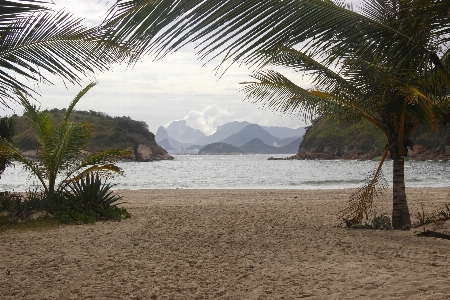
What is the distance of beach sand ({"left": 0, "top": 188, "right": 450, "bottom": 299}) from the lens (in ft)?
14.2

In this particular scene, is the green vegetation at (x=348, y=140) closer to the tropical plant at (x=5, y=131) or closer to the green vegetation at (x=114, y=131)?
the green vegetation at (x=114, y=131)

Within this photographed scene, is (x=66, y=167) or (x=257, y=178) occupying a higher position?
(x=66, y=167)

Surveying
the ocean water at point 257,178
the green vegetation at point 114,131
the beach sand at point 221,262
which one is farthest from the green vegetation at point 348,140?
the beach sand at point 221,262

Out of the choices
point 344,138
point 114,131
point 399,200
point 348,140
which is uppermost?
point 114,131

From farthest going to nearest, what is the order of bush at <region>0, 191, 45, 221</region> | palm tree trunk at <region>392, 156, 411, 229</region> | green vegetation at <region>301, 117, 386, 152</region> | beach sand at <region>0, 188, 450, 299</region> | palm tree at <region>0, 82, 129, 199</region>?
green vegetation at <region>301, 117, 386, 152</region>, palm tree at <region>0, 82, 129, 199</region>, bush at <region>0, 191, 45, 221</region>, palm tree trunk at <region>392, 156, 411, 229</region>, beach sand at <region>0, 188, 450, 299</region>

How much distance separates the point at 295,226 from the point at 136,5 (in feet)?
25.1

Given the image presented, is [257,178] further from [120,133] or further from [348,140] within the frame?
[348,140]

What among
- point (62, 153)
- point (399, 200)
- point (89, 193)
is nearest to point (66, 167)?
point (62, 153)

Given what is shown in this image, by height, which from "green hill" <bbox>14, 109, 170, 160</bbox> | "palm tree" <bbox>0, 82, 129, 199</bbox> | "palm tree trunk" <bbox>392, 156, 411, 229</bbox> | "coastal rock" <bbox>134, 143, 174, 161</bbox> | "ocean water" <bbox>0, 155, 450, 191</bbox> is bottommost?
"ocean water" <bbox>0, 155, 450, 191</bbox>

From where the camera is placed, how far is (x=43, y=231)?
7.79m

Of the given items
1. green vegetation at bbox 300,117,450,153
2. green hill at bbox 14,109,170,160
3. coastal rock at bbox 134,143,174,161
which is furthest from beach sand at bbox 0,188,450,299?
coastal rock at bbox 134,143,174,161

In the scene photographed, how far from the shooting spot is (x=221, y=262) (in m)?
5.64

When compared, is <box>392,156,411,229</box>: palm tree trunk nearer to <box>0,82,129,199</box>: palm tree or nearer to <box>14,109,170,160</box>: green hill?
<box>0,82,129,199</box>: palm tree

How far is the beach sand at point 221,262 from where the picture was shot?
4.33 m
